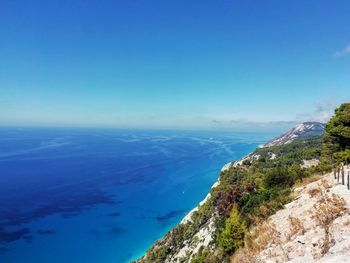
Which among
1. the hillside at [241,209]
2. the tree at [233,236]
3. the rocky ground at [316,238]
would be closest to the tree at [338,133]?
the hillside at [241,209]

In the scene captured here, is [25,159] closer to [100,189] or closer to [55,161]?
[55,161]

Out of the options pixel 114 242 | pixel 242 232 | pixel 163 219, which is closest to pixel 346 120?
pixel 242 232

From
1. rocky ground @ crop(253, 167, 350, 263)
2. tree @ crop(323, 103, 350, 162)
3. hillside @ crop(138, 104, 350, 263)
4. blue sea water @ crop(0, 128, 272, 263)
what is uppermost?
tree @ crop(323, 103, 350, 162)

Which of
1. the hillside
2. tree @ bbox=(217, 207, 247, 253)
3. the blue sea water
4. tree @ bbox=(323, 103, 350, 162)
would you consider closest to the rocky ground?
the hillside

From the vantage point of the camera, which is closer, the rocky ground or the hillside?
the rocky ground

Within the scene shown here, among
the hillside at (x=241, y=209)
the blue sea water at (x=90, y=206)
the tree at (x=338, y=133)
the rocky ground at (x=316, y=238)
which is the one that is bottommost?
the blue sea water at (x=90, y=206)

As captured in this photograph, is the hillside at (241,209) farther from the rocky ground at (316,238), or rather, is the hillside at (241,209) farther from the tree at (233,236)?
the rocky ground at (316,238)

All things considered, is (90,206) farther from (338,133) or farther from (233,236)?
(233,236)

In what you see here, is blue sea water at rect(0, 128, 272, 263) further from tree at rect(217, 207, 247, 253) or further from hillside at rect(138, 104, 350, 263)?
tree at rect(217, 207, 247, 253)

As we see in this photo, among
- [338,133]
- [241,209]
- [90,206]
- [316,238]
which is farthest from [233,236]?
[90,206]

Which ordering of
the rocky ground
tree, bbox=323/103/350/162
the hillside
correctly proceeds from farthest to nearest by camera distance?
tree, bbox=323/103/350/162
the hillside
the rocky ground

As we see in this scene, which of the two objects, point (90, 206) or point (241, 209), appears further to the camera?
point (90, 206)
